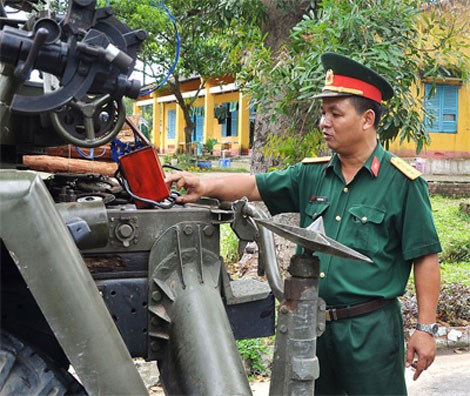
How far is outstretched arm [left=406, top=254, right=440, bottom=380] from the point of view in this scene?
8.39ft

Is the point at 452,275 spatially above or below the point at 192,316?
below

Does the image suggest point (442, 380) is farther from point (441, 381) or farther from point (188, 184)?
point (188, 184)

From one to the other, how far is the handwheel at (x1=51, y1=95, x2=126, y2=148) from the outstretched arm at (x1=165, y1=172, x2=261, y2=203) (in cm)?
31

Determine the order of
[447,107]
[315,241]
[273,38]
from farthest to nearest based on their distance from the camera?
A: [447,107] → [273,38] → [315,241]

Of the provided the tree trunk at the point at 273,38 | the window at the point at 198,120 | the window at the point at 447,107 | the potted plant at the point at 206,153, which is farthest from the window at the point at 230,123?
the tree trunk at the point at 273,38

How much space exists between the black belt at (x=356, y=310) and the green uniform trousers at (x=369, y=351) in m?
0.02

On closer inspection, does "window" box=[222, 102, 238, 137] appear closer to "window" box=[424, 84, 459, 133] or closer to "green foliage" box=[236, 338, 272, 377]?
"window" box=[424, 84, 459, 133]

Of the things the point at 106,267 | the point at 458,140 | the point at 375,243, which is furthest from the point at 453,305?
the point at 458,140

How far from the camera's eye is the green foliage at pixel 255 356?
4.53 meters

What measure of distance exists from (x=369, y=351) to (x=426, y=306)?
0.28 meters

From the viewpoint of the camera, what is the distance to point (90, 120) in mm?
2357

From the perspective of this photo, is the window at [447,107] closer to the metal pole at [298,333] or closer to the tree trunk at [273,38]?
the tree trunk at [273,38]

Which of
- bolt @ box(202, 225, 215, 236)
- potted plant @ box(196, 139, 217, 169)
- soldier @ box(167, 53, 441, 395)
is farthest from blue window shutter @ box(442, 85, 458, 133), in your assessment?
bolt @ box(202, 225, 215, 236)

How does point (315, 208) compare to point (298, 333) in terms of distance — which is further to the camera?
point (315, 208)
